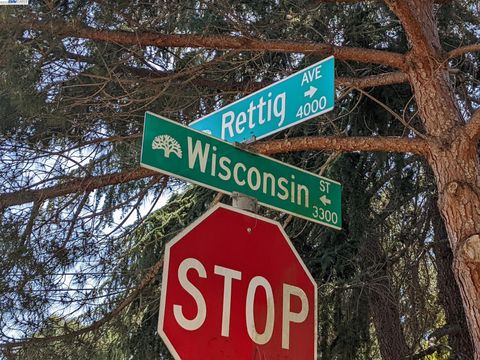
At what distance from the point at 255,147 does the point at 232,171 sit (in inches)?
54.5

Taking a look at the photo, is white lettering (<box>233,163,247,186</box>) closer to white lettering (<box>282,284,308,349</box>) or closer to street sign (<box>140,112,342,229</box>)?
street sign (<box>140,112,342,229</box>)

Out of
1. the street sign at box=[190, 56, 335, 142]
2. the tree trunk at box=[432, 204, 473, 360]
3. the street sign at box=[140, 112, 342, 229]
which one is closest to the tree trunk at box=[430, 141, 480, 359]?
the street sign at box=[140, 112, 342, 229]

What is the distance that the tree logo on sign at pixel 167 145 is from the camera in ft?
7.62

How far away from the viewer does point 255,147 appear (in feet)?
12.6

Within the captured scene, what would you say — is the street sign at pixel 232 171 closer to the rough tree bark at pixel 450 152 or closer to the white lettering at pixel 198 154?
the white lettering at pixel 198 154

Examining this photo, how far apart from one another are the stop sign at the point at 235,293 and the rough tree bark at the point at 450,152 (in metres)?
1.61

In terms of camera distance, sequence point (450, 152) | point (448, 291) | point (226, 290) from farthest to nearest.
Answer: point (448, 291), point (450, 152), point (226, 290)

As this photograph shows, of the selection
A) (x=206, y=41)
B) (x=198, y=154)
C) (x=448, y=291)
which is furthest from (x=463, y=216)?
(x=448, y=291)

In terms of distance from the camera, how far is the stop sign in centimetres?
192

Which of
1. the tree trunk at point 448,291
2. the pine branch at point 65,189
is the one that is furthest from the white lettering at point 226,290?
the tree trunk at point 448,291

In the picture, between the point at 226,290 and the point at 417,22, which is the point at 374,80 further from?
the point at 226,290

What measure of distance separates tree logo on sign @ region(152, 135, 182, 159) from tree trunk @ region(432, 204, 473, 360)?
464cm

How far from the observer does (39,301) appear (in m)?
5.05

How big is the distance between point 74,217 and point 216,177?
3110mm
